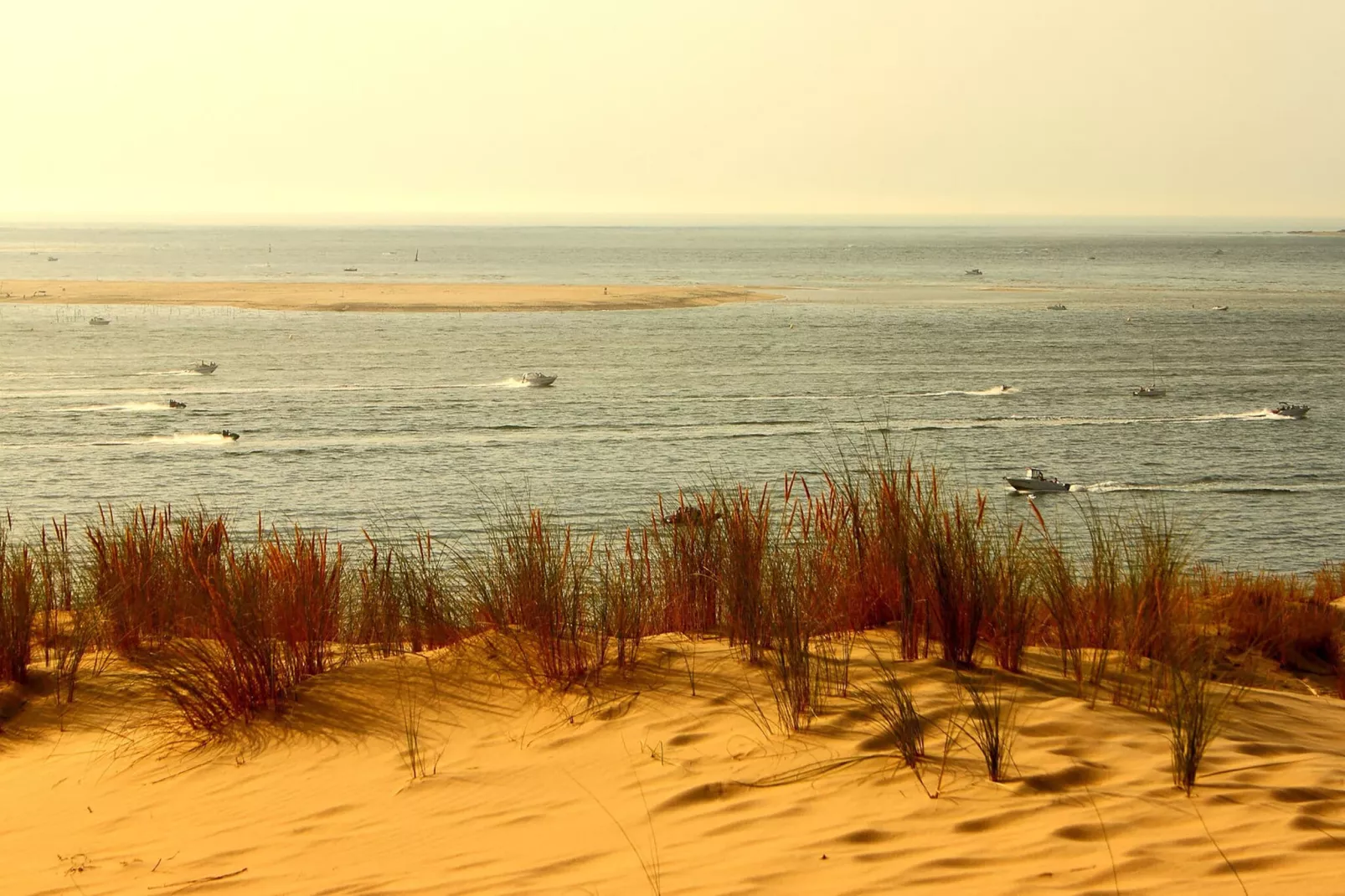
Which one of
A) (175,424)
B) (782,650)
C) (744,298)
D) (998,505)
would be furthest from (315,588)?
(744,298)

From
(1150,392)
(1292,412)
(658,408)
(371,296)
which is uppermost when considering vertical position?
(371,296)

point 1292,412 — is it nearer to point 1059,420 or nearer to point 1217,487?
point 1059,420

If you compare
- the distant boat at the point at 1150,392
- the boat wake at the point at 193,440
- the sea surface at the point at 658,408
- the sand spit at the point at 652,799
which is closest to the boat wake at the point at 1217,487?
the sea surface at the point at 658,408

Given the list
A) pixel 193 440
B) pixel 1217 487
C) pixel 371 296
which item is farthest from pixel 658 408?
pixel 371 296

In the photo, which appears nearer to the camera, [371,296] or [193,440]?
[193,440]

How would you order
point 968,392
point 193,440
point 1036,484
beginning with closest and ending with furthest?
point 1036,484, point 193,440, point 968,392

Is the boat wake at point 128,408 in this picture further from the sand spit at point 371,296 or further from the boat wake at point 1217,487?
the sand spit at point 371,296

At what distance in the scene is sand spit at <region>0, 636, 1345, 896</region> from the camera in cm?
480

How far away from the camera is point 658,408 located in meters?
41.5

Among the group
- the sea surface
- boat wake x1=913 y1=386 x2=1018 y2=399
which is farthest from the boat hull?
boat wake x1=913 y1=386 x2=1018 y2=399

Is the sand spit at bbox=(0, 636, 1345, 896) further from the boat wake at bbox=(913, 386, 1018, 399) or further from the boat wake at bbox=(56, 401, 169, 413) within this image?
the boat wake at bbox=(913, 386, 1018, 399)

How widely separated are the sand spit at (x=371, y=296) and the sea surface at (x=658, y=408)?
5630 mm

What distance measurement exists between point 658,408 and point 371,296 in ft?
193

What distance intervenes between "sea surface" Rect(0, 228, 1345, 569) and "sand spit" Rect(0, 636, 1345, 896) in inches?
243
